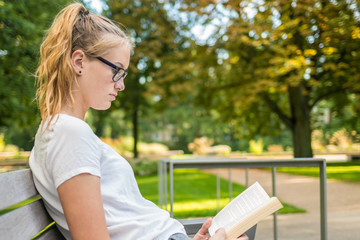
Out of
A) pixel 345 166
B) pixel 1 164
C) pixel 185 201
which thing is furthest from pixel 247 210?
pixel 1 164

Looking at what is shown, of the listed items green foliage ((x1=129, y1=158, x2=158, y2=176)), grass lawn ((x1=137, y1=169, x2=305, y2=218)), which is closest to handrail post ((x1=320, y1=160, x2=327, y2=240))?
grass lawn ((x1=137, y1=169, x2=305, y2=218))

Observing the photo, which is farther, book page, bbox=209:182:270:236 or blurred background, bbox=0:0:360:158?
blurred background, bbox=0:0:360:158

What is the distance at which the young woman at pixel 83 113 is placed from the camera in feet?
→ 3.71

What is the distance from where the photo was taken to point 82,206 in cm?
104

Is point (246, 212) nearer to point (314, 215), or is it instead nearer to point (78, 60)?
point (78, 60)

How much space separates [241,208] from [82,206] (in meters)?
0.61

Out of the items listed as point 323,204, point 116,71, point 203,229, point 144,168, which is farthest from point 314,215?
point 144,168

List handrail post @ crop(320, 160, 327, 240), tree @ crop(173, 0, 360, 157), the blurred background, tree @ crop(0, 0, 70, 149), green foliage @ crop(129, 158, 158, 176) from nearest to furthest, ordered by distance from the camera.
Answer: handrail post @ crop(320, 160, 327, 240) < tree @ crop(0, 0, 70, 149) < the blurred background < tree @ crop(173, 0, 360, 157) < green foliage @ crop(129, 158, 158, 176)

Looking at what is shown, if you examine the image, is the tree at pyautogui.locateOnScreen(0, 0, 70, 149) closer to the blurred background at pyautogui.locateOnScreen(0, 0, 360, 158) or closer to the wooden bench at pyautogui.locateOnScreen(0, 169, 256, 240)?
the blurred background at pyautogui.locateOnScreen(0, 0, 360, 158)

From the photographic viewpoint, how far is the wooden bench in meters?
1.08

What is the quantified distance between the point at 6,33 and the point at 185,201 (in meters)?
4.72

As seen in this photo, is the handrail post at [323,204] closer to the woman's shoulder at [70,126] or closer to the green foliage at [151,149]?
the woman's shoulder at [70,126]

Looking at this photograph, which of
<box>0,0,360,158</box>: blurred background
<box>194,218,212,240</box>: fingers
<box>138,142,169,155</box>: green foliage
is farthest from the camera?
<box>138,142,169,155</box>: green foliage

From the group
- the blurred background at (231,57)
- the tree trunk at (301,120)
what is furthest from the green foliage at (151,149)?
the tree trunk at (301,120)
